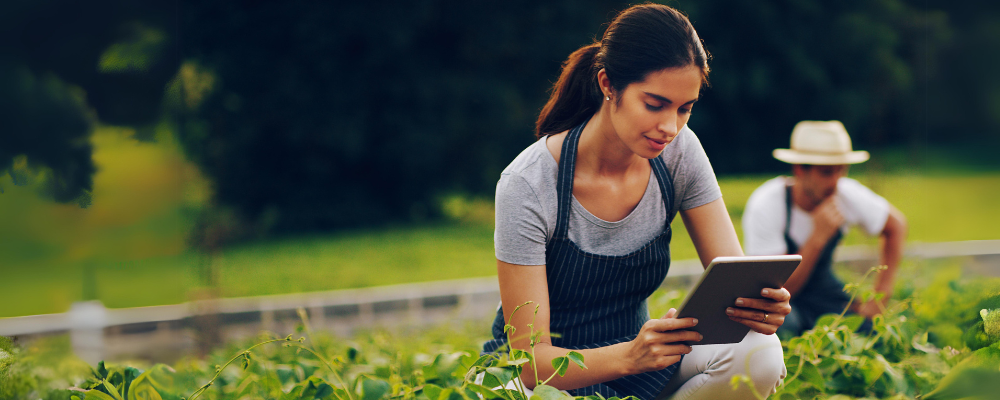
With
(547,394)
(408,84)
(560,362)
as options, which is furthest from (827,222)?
(408,84)

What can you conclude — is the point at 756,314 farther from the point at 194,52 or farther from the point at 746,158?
the point at 746,158

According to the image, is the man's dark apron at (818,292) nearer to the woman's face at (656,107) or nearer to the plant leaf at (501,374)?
the woman's face at (656,107)

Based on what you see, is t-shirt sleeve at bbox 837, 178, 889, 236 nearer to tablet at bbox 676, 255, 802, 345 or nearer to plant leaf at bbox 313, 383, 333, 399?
tablet at bbox 676, 255, 802, 345

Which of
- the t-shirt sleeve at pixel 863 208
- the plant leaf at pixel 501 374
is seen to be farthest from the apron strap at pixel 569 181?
the t-shirt sleeve at pixel 863 208

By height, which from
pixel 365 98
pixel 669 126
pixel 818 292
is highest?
pixel 365 98

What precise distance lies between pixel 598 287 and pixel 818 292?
1833 mm

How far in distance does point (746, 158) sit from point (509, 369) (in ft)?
40.3

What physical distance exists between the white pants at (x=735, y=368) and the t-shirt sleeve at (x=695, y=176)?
35cm

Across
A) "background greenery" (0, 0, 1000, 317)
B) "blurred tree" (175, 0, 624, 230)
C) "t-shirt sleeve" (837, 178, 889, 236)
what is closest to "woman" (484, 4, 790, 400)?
"t-shirt sleeve" (837, 178, 889, 236)

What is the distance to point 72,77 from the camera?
1.22 meters

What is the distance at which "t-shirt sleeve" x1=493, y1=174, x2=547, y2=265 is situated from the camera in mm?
1640

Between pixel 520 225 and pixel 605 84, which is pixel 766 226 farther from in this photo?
pixel 520 225

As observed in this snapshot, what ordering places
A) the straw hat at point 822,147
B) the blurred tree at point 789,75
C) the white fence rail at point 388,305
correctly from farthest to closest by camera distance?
the blurred tree at point 789,75 → the white fence rail at point 388,305 → the straw hat at point 822,147

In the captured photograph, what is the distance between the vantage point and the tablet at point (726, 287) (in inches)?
55.1
